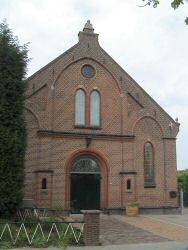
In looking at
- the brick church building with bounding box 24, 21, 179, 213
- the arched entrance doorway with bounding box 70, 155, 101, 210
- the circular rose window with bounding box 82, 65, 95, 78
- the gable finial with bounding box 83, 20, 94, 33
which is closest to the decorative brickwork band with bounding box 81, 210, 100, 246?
the brick church building with bounding box 24, 21, 179, 213

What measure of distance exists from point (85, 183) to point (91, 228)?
10.9 meters

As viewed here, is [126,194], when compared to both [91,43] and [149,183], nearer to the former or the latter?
[149,183]

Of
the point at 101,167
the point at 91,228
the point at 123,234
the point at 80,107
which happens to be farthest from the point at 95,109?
the point at 91,228

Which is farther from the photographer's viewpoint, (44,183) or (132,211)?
(132,211)

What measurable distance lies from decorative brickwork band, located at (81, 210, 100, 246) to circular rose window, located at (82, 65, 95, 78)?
43.3 feet

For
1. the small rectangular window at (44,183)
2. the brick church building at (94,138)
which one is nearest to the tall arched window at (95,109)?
the brick church building at (94,138)

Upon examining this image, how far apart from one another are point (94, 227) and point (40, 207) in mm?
9574

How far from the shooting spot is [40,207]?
2398 cm

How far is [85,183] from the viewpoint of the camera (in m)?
25.8

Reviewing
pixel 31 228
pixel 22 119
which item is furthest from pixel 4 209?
pixel 22 119

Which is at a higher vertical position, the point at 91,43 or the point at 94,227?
the point at 91,43

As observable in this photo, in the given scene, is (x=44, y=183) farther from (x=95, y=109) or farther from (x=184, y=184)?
(x=184, y=184)

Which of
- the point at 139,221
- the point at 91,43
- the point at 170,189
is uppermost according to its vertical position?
the point at 91,43

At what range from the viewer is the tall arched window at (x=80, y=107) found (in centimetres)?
2612
